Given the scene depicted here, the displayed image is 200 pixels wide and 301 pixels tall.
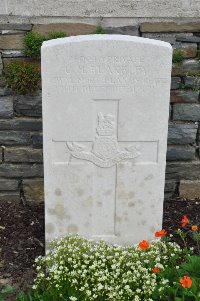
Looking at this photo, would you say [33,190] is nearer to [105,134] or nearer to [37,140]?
[37,140]

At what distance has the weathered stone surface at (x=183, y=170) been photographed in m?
3.87

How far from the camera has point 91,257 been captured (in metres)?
2.91

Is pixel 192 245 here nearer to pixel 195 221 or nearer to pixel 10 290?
pixel 195 221

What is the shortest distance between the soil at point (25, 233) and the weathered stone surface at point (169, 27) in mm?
1300

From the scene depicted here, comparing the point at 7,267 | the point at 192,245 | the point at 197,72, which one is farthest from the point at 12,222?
the point at 197,72

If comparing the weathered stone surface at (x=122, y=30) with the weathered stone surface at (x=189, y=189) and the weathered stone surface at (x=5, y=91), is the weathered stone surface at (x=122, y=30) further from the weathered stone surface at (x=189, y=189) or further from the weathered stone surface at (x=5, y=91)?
the weathered stone surface at (x=189, y=189)

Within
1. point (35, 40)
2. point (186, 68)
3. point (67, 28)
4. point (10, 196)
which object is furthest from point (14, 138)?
point (186, 68)

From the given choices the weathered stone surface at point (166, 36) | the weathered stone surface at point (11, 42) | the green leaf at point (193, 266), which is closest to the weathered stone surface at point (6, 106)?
the weathered stone surface at point (11, 42)

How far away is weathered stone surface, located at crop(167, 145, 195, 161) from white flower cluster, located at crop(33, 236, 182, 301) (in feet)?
3.04

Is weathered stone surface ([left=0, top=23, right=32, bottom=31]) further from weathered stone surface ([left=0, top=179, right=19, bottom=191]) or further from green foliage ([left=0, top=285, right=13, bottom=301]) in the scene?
green foliage ([left=0, top=285, right=13, bottom=301])

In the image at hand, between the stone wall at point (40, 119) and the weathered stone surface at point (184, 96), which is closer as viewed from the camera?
the stone wall at point (40, 119)

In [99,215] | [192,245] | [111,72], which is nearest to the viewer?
[111,72]

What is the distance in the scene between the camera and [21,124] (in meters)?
3.69

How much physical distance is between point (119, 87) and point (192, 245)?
128 cm
